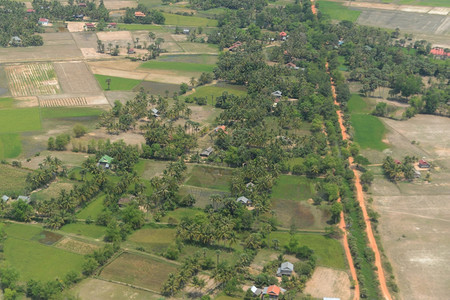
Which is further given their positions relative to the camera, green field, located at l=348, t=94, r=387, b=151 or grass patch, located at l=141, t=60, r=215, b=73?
grass patch, located at l=141, t=60, r=215, b=73

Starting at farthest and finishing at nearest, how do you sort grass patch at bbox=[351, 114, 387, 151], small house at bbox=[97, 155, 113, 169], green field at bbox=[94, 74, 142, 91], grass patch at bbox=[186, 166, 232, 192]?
green field at bbox=[94, 74, 142, 91]
grass patch at bbox=[351, 114, 387, 151]
small house at bbox=[97, 155, 113, 169]
grass patch at bbox=[186, 166, 232, 192]

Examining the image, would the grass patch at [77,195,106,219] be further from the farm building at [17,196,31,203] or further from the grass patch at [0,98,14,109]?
the grass patch at [0,98,14,109]

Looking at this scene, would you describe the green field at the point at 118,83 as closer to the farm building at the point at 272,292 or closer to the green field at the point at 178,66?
the green field at the point at 178,66

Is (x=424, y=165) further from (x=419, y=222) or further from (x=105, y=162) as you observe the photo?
(x=105, y=162)

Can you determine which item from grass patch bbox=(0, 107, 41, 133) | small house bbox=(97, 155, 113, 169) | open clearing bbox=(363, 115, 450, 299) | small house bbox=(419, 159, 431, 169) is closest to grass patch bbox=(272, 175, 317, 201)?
open clearing bbox=(363, 115, 450, 299)

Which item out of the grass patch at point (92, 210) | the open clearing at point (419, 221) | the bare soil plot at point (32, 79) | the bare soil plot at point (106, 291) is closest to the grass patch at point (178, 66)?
the bare soil plot at point (32, 79)

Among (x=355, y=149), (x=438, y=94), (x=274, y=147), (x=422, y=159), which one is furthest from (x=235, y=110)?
(x=438, y=94)

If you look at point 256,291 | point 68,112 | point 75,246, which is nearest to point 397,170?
point 256,291
